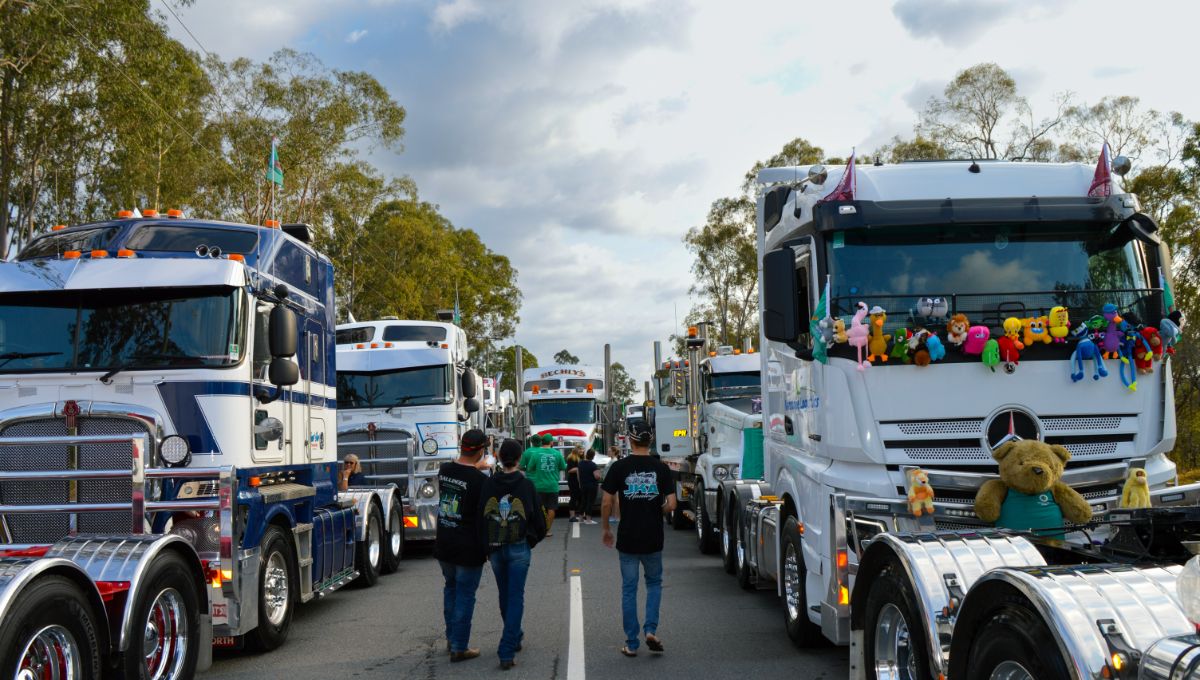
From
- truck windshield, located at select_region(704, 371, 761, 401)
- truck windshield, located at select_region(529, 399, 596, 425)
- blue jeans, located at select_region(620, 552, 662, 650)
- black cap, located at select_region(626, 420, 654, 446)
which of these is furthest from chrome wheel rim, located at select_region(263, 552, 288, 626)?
truck windshield, located at select_region(529, 399, 596, 425)

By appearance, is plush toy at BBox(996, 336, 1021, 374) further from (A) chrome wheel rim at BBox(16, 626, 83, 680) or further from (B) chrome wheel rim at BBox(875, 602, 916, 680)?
(A) chrome wheel rim at BBox(16, 626, 83, 680)

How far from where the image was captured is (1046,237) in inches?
293

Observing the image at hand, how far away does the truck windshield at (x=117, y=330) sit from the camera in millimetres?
8297

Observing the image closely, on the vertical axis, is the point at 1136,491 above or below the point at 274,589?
above

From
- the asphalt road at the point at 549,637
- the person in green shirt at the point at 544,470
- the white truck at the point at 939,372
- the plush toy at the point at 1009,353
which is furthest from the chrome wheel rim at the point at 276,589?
the person in green shirt at the point at 544,470

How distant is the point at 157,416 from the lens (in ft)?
26.9

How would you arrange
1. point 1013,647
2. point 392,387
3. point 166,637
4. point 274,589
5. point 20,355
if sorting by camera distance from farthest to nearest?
point 392,387 → point 274,589 → point 20,355 → point 166,637 → point 1013,647

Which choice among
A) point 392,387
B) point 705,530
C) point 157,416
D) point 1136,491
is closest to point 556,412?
point 392,387

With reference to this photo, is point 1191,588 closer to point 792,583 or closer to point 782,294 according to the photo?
point 782,294

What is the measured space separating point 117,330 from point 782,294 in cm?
510

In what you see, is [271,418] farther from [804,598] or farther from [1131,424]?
[1131,424]

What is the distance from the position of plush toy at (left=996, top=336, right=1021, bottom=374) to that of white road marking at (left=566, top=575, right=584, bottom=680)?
3800 mm

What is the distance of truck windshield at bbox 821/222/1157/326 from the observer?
7.25 m

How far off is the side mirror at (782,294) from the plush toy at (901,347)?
2.59 ft
